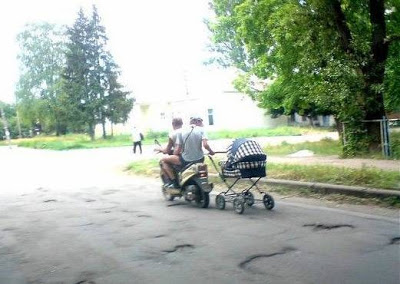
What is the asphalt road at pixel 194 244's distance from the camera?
15.7 feet

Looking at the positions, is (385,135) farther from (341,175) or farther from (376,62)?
(341,175)

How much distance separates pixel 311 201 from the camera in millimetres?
8680

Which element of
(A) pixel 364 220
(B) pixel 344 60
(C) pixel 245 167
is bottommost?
(A) pixel 364 220

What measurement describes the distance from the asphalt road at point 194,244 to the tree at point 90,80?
37506 millimetres

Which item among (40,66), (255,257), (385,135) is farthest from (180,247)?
(40,66)

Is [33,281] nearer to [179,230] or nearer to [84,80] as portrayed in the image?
[179,230]

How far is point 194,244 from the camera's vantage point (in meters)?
6.00

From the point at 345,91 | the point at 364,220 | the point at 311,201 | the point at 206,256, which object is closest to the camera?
the point at 206,256

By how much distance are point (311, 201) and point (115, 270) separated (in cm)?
474

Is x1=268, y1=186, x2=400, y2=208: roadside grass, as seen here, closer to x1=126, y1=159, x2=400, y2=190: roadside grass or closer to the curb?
the curb

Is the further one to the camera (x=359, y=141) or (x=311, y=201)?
(x=359, y=141)

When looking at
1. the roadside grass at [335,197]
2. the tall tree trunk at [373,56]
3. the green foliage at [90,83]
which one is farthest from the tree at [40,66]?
the roadside grass at [335,197]

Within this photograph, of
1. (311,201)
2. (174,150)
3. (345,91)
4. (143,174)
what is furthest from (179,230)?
(345,91)

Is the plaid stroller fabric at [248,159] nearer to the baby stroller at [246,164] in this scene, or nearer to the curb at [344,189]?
the baby stroller at [246,164]
